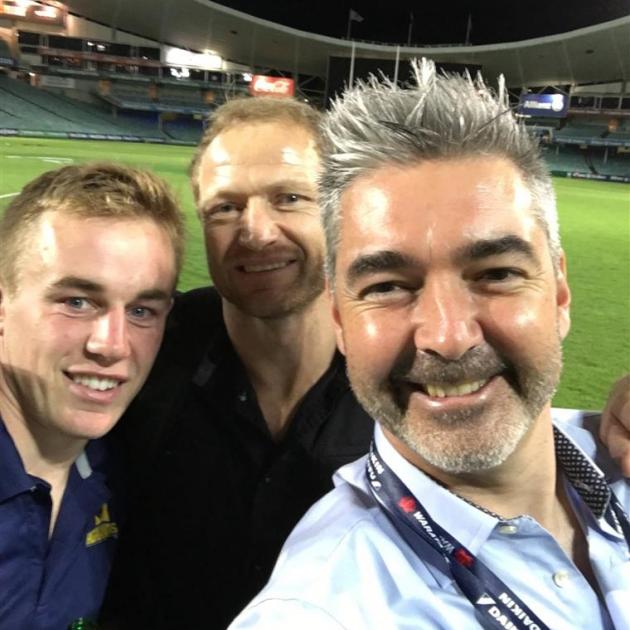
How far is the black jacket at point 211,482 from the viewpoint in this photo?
2.07 metres

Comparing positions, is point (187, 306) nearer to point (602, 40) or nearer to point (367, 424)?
point (367, 424)

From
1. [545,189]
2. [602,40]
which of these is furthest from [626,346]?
[602,40]

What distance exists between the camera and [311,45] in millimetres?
47844

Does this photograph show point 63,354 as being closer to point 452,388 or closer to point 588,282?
point 452,388

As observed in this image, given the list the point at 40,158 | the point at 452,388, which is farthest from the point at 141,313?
the point at 40,158

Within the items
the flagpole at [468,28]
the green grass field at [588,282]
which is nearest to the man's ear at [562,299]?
the green grass field at [588,282]

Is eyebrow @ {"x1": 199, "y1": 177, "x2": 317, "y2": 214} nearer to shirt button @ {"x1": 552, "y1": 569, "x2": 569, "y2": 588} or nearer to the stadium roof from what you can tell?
shirt button @ {"x1": 552, "y1": 569, "x2": 569, "y2": 588}

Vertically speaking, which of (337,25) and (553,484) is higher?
(337,25)

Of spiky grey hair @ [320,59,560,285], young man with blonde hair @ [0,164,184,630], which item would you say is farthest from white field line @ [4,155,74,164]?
spiky grey hair @ [320,59,560,285]

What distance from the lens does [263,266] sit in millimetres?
2297

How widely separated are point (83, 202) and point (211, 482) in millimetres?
958

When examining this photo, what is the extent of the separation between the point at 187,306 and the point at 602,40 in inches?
1815

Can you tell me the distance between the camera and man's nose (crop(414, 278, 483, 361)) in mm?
1297

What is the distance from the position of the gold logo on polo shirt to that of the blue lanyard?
100cm
